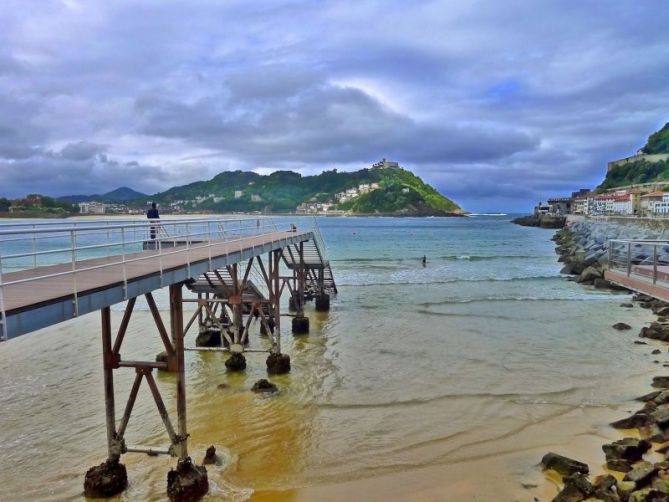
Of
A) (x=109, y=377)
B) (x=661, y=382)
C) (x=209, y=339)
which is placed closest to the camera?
(x=109, y=377)

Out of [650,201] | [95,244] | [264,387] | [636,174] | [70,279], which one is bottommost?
[264,387]

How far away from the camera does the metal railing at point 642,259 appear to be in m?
9.72

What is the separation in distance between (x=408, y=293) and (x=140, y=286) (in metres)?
25.3

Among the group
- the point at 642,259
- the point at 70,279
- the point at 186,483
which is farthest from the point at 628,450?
the point at 70,279

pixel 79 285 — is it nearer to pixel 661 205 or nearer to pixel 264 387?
pixel 264 387

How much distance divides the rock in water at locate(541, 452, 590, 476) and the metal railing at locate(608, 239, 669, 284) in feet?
12.2

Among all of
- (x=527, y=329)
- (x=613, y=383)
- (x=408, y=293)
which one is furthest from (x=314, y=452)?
(x=408, y=293)

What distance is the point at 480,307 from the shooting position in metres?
27.2

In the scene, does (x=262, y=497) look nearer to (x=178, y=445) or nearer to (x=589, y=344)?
(x=178, y=445)

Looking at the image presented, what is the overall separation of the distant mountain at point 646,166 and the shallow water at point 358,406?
403 feet

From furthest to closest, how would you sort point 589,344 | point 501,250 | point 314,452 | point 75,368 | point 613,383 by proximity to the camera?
1. point 501,250
2. point 589,344
3. point 75,368
4. point 613,383
5. point 314,452

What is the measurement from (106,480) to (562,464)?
318 inches

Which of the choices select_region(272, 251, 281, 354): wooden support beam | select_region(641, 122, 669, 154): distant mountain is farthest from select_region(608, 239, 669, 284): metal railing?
select_region(641, 122, 669, 154): distant mountain

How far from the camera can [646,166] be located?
131250 millimetres
